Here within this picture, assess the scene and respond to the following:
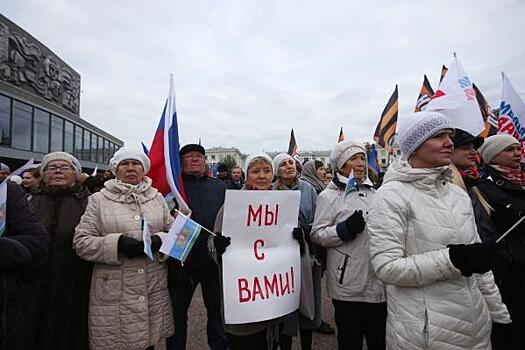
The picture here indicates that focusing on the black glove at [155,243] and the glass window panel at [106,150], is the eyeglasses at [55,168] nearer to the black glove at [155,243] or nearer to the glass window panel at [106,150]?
the black glove at [155,243]

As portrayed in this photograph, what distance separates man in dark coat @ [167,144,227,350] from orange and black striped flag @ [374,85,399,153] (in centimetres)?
391

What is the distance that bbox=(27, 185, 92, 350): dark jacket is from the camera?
2.56 metres

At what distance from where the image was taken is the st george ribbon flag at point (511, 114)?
2.81 metres

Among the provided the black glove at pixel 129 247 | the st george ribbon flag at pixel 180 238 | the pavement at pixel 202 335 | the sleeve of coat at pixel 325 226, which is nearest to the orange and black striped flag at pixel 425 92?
the sleeve of coat at pixel 325 226

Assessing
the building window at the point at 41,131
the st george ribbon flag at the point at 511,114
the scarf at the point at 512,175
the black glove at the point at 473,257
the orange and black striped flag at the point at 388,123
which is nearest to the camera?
the black glove at the point at 473,257

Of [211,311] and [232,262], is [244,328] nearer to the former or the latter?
[232,262]

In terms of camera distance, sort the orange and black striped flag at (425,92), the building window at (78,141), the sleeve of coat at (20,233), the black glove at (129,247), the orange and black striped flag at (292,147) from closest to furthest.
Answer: the sleeve of coat at (20,233) < the black glove at (129,247) < the orange and black striped flag at (425,92) < the orange and black striped flag at (292,147) < the building window at (78,141)

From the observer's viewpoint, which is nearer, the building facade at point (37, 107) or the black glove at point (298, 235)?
the black glove at point (298, 235)

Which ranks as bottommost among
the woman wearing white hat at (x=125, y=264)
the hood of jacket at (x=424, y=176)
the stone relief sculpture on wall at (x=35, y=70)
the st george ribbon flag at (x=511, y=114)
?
the woman wearing white hat at (x=125, y=264)

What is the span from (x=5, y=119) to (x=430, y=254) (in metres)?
29.5

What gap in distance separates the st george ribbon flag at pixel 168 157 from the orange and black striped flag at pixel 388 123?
173 inches

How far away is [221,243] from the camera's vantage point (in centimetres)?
244

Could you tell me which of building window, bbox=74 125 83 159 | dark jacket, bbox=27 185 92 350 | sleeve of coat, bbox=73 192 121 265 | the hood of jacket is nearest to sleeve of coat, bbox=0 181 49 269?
sleeve of coat, bbox=73 192 121 265

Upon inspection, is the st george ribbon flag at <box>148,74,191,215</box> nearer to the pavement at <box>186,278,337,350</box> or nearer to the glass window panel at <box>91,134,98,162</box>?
the pavement at <box>186,278,337,350</box>
